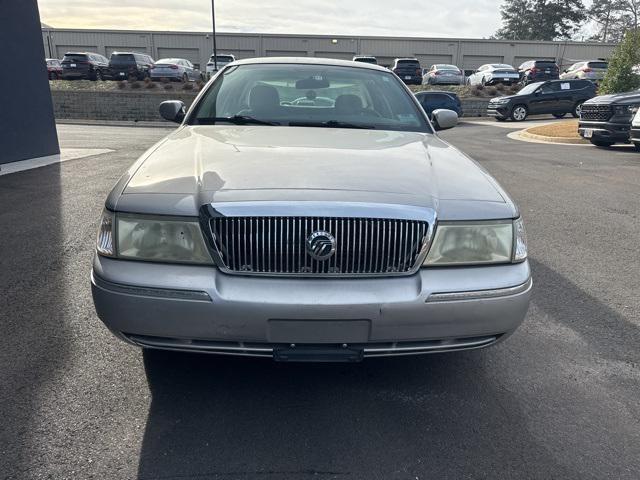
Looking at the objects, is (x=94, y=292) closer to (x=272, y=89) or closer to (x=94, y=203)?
(x=272, y=89)

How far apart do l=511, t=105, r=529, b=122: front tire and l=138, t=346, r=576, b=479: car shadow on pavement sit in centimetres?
2190

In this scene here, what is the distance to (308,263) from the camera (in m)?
2.29

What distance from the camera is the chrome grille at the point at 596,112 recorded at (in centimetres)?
1235

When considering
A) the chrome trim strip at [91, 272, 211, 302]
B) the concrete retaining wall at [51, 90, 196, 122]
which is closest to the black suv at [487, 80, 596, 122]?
the concrete retaining wall at [51, 90, 196, 122]

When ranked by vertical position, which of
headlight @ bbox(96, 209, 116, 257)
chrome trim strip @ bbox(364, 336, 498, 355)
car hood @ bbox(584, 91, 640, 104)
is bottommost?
chrome trim strip @ bbox(364, 336, 498, 355)

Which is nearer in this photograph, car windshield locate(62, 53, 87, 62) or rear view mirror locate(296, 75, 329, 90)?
rear view mirror locate(296, 75, 329, 90)

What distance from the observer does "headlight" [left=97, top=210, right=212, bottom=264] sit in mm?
2307

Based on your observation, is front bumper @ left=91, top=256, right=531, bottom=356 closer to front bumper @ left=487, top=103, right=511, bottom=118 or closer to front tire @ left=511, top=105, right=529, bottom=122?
front bumper @ left=487, top=103, right=511, bottom=118

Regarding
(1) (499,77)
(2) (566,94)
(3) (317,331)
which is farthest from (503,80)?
(3) (317,331)

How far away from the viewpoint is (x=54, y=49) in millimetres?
55250

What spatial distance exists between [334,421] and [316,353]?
40cm

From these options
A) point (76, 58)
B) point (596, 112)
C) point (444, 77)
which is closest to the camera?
point (596, 112)

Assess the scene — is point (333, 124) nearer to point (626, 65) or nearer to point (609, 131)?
point (609, 131)

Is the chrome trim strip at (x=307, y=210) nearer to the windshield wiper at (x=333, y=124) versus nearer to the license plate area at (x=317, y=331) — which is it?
the license plate area at (x=317, y=331)
